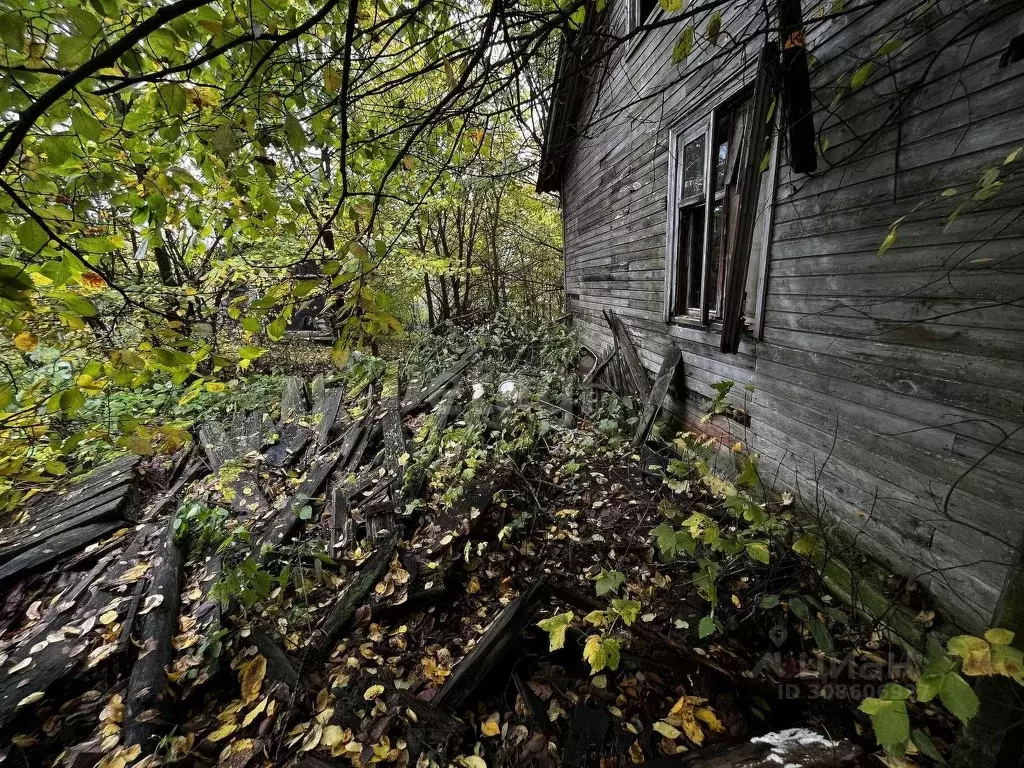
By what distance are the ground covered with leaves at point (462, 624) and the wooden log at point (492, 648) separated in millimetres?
12

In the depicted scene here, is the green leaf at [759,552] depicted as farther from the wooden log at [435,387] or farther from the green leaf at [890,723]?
the wooden log at [435,387]

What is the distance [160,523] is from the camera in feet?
14.7

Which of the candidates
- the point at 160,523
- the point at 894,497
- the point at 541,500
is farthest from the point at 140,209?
the point at 894,497

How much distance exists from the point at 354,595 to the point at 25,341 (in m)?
2.42

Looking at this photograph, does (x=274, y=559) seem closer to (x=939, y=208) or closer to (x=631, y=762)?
(x=631, y=762)

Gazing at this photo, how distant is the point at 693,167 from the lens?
445 cm

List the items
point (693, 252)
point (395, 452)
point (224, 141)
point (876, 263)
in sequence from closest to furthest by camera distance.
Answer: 1. point (224, 141)
2. point (876, 263)
3. point (693, 252)
4. point (395, 452)

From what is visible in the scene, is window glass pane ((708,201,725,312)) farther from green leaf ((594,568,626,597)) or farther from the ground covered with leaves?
green leaf ((594,568,626,597))

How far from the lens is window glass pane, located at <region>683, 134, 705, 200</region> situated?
4.33 meters

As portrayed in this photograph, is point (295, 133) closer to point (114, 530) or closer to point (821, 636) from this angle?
point (821, 636)

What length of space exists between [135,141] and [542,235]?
12.6 m

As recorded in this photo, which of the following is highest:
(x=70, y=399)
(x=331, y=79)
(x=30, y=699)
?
(x=331, y=79)

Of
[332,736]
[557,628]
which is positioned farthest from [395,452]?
[557,628]

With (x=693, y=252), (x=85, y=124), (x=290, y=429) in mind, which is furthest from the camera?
(x=290, y=429)
